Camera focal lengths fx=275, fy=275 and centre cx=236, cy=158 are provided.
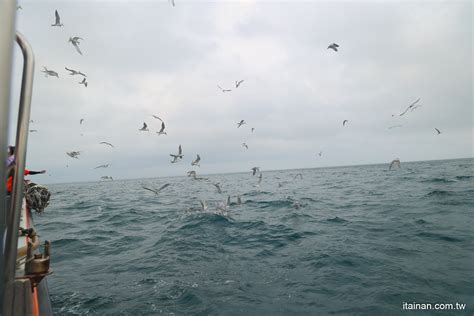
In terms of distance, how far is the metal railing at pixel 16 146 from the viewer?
100 cm

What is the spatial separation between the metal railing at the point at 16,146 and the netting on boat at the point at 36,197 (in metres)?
8.63

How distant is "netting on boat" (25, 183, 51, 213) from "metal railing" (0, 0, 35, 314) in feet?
28.3

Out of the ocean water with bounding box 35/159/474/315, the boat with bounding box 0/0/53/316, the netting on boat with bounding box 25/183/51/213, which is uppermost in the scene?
the boat with bounding box 0/0/53/316

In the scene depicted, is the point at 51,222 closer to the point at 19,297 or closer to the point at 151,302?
the point at 151,302

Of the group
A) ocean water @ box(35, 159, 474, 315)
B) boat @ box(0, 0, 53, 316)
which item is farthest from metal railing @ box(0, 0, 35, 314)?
ocean water @ box(35, 159, 474, 315)

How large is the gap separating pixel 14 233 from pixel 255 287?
285 inches

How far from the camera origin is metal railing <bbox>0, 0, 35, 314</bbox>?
1002 millimetres

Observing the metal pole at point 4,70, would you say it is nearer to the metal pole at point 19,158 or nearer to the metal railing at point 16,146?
the metal railing at point 16,146

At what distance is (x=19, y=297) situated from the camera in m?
3.83

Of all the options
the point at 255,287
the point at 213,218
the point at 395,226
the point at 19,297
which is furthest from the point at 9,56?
the point at 213,218

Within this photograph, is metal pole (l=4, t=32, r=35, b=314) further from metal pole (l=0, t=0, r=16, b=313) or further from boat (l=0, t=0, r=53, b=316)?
metal pole (l=0, t=0, r=16, b=313)

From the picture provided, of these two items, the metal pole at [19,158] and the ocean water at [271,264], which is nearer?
the metal pole at [19,158]

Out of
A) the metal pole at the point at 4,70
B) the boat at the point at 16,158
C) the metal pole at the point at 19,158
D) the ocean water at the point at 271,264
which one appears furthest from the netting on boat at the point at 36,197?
the metal pole at the point at 4,70

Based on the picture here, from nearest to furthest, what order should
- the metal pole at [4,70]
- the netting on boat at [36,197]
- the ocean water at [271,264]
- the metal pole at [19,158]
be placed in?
1. the metal pole at [4,70]
2. the metal pole at [19,158]
3. the ocean water at [271,264]
4. the netting on boat at [36,197]
